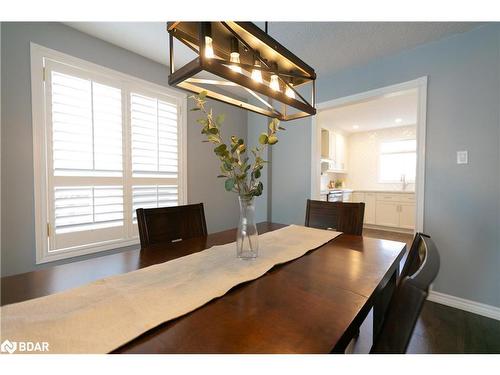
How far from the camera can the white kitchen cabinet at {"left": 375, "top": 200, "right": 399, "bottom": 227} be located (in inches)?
175

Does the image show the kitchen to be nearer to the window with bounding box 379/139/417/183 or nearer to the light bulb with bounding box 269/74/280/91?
the window with bounding box 379/139/417/183

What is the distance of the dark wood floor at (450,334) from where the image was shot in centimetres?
140

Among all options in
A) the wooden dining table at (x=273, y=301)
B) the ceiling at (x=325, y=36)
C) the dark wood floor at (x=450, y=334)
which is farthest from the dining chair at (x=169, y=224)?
the ceiling at (x=325, y=36)

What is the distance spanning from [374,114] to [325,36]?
8.91ft

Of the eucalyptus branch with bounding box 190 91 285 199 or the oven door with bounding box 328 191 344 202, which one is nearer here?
the eucalyptus branch with bounding box 190 91 285 199

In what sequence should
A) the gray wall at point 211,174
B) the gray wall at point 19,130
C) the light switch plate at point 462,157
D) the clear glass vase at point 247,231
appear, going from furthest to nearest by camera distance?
1. the gray wall at point 211,174
2. the light switch plate at point 462,157
3. the gray wall at point 19,130
4. the clear glass vase at point 247,231

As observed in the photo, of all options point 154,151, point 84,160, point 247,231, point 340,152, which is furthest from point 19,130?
point 340,152

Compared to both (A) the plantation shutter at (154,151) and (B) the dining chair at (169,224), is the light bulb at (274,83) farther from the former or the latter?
(A) the plantation shutter at (154,151)

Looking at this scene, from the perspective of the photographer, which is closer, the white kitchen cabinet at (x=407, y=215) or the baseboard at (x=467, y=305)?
the baseboard at (x=467, y=305)

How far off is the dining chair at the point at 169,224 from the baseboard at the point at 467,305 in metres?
1.98

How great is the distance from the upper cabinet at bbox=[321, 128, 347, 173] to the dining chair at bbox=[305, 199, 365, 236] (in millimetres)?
3109

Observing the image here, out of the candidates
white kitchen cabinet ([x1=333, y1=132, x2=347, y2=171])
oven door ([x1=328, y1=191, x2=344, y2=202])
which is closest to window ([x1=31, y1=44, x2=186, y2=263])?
oven door ([x1=328, y1=191, x2=344, y2=202])

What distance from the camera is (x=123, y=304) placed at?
63cm

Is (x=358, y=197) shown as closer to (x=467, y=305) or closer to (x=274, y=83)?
(x=467, y=305)
